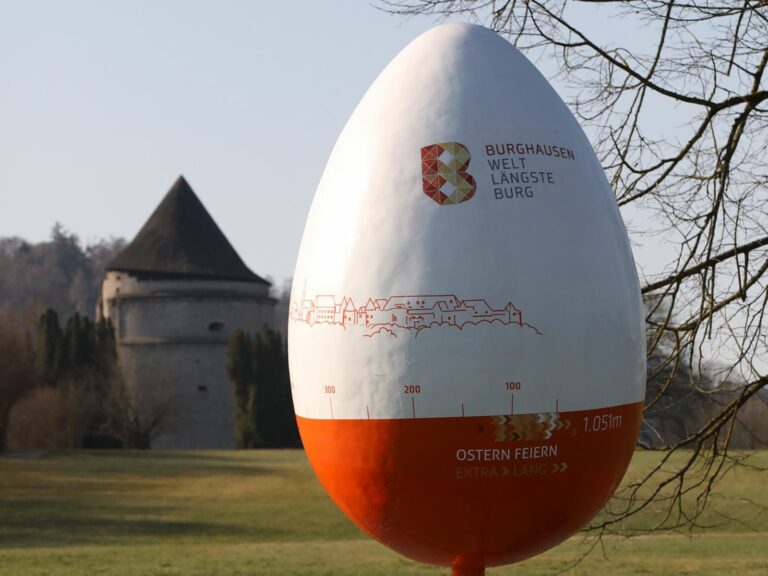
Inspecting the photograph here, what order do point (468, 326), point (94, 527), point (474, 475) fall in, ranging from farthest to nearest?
point (94, 527)
point (474, 475)
point (468, 326)

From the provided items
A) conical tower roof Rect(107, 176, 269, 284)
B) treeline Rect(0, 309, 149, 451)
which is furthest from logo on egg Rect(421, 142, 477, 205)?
conical tower roof Rect(107, 176, 269, 284)

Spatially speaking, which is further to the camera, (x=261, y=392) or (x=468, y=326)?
(x=261, y=392)

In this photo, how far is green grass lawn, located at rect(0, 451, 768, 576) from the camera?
54.9ft

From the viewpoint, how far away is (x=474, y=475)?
19.7 feet

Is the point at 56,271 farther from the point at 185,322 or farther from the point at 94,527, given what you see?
the point at 94,527

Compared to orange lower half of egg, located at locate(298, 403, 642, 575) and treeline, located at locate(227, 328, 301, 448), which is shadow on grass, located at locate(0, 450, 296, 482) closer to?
treeline, located at locate(227, 328, 301, 448)

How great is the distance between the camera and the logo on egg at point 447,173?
611 cm

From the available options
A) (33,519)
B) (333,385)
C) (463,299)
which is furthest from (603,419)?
(33,519)

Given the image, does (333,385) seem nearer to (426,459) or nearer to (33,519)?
(426,459)

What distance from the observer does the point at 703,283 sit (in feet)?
32.4

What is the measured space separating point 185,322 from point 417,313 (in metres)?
61.1

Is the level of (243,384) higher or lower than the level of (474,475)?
higher

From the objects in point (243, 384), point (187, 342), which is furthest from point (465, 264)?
point (187, 342)

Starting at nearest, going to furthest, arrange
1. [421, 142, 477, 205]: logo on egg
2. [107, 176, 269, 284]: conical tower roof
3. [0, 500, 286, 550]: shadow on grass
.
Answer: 1. [421, 142, 477, 205]: logo on egg
2. [0, 500, 286, 550]: shadow on grass
3. [107, 176, 269, 284]: conical tower roof
